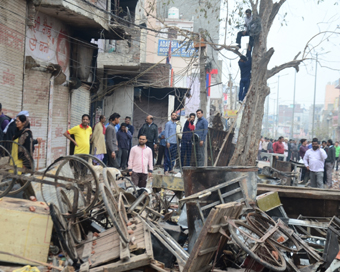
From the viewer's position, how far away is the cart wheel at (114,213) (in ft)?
14.8

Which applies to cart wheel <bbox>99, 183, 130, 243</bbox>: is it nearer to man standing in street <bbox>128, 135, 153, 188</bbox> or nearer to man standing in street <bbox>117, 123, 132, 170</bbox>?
man standing in street <bbox>128, 135, 153, 188</bbox>

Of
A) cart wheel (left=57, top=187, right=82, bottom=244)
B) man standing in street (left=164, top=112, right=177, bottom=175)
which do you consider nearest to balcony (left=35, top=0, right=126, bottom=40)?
man standing in street (left=164, top=112, right=177, bottom=175)

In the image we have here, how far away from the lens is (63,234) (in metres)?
5.28

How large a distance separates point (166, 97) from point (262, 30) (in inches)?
430

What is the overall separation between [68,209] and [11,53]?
4865 millimetres

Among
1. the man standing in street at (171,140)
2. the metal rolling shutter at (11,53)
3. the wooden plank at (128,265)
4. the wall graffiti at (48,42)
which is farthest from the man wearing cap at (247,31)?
the wooden plank at (128,265)

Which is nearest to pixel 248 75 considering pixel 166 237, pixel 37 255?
pixel 166 237

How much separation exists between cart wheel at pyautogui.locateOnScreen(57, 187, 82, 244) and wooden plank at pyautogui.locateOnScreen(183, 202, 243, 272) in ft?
6.42

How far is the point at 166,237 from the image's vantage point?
5.41 m

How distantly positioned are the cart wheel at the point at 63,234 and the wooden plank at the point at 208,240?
1.70 m

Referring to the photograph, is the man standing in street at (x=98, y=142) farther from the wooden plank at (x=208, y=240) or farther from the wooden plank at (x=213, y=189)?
the wooden plank at (x=208, y=240)

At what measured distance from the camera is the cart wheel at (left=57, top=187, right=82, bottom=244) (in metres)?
5.53

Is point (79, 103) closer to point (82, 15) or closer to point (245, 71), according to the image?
point (82, 15)

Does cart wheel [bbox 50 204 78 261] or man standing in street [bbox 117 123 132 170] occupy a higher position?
man standing in street [bbox 117 123 132 170]
